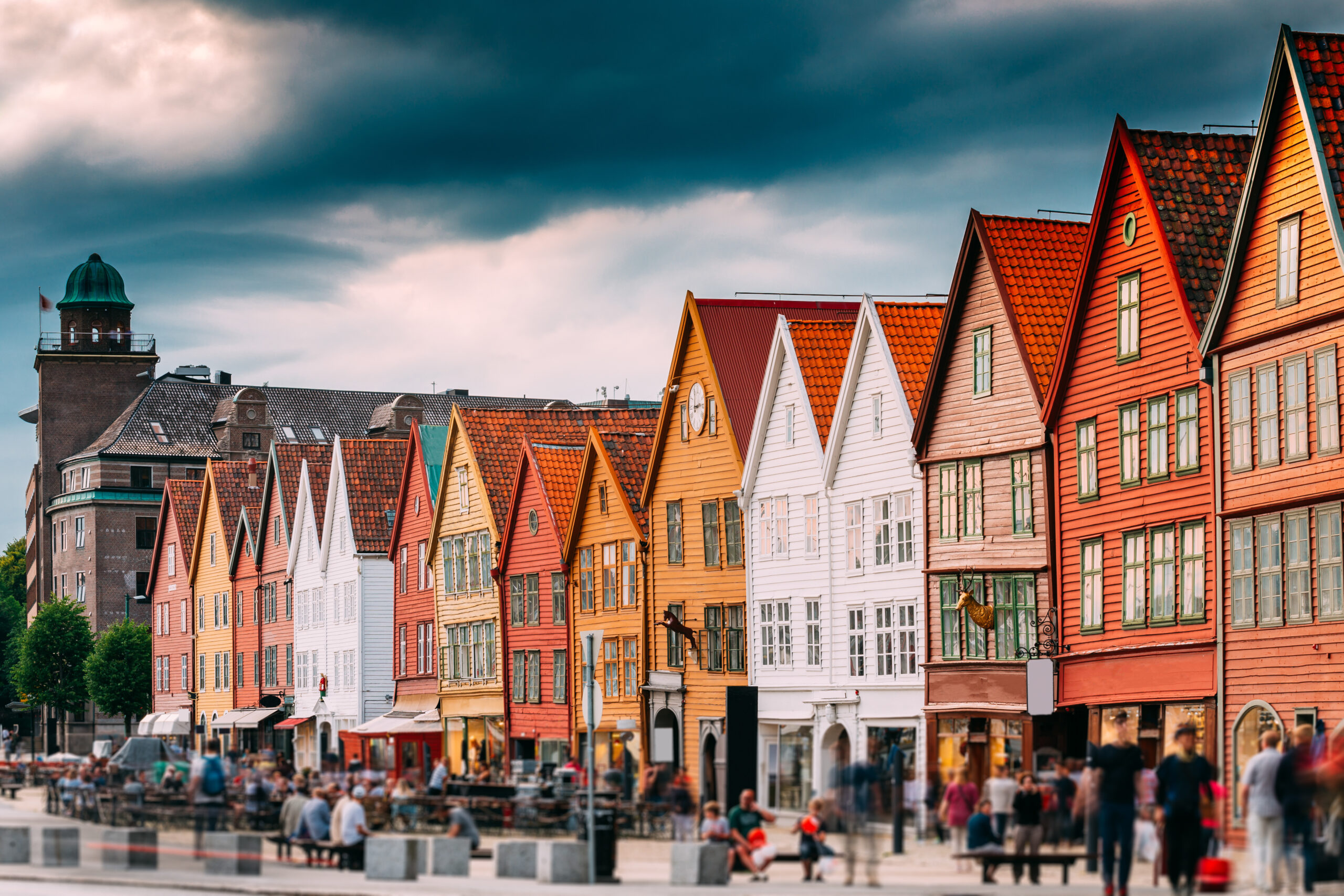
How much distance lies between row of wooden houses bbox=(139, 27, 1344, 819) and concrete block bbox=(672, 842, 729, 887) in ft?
40.4

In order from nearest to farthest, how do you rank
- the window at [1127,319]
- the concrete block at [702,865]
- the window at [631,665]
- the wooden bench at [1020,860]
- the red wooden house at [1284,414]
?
1. the wooden bench at [1020,860]
2. the concrete block at [702,865]
3. the red wooden house at [1284,414]
4. the window at [1127,319]
5. the window at [631,665]

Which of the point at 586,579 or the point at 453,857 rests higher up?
the point at 586,579

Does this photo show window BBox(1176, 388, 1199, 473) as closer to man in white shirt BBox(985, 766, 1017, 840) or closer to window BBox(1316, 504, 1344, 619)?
window BBox(1316, 504, 1344, 619)

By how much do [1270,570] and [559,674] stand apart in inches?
1247

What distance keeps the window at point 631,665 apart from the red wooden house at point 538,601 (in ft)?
10.0

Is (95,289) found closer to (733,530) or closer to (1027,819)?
(733,530)

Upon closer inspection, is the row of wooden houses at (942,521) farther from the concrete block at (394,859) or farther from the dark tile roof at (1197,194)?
the concrete block at (394,859)

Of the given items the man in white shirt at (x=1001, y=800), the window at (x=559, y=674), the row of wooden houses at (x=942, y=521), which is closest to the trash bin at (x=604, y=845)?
the man in white shirt at (x=1001, y=800)

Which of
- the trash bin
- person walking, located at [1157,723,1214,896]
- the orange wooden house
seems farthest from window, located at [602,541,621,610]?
person walking, located at [1157,723,1214,896]

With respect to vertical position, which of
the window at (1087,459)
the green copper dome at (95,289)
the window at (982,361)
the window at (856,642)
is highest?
the green copper dome at (95,289)

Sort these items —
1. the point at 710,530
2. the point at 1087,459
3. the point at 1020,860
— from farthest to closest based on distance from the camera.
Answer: the point at 710,530
the point at 1087,459
the point at 1020,860

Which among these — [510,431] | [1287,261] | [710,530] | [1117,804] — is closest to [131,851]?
[1117,804]

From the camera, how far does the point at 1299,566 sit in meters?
34.0

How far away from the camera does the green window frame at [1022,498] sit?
42719 millimetres
